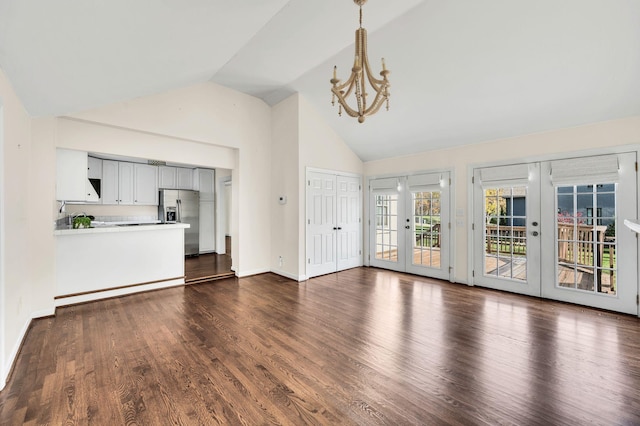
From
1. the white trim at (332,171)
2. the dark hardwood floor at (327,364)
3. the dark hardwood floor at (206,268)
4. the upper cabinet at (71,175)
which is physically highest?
the white trim at (332,171)

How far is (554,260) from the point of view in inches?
154

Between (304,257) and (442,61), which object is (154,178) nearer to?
(304,257)

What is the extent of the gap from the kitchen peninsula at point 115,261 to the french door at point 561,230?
5165 mm

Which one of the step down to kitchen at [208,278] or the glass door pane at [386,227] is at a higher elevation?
the glass door pane at [386,227]

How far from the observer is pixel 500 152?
Answer: 171 inches

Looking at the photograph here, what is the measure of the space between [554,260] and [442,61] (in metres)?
3.18

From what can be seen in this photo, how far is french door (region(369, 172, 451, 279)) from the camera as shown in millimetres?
5023

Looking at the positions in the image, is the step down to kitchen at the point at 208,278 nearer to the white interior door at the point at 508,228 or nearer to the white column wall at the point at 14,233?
the white column wall at the point at 14,233

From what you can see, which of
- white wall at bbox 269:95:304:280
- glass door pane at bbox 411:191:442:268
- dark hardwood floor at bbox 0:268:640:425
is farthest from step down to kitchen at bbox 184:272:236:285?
Answer: glass door pane at bbox 411:191:442:268

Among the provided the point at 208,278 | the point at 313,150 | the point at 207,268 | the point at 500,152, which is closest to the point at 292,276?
the point at 208,278

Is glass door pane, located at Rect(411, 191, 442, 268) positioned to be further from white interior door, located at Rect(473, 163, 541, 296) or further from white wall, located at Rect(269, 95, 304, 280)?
white wall, located at Rect(269, 95, 304, 280)

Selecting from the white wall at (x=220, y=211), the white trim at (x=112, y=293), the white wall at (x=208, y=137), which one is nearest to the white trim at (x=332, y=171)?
the white wall at (x=208, y=137)

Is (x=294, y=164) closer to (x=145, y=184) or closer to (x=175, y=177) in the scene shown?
(x=175, y=177)

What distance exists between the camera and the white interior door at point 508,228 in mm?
4074
